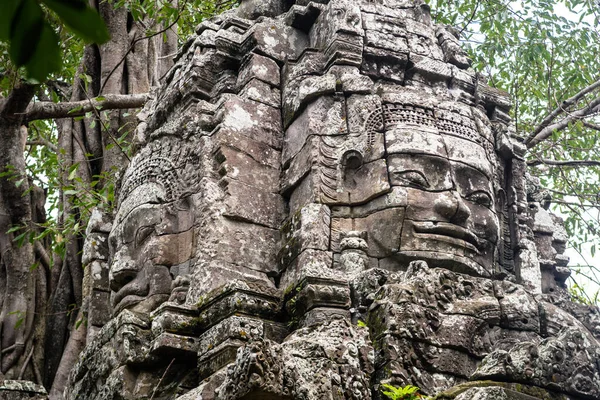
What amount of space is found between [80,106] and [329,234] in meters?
4.66

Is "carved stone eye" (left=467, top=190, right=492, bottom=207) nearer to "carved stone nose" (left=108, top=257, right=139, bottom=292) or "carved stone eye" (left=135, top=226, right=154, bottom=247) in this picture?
"carved stone eye" (left=135, top=226, right=154, bottom=247)

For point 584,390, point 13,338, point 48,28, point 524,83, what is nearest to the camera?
point 48,28

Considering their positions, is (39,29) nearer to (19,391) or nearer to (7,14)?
(7,14)

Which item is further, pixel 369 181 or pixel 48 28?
pixel 369 181

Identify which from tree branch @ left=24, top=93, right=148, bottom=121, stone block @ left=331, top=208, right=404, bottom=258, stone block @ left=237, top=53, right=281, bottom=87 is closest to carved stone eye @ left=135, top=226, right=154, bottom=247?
stone block @ left=237, top=53, right=281, bottom=87

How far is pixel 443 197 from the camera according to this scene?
6.33 m

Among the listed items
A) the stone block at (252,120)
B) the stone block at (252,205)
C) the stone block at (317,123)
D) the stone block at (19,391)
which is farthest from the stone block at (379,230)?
the stone block at (19,391)

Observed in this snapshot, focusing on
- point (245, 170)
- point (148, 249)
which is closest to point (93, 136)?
point (148, 249)

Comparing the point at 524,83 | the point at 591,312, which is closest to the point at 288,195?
the point at 591,312

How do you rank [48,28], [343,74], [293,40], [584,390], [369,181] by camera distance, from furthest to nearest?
[293,40] → [343,74] → [369,181] → [584,390] → [48,28]

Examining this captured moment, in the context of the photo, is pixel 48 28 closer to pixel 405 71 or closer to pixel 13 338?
pixel 405 71

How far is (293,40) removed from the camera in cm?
762

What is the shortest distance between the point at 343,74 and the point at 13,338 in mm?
4892

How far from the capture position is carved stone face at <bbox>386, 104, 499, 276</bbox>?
20.3 ft
